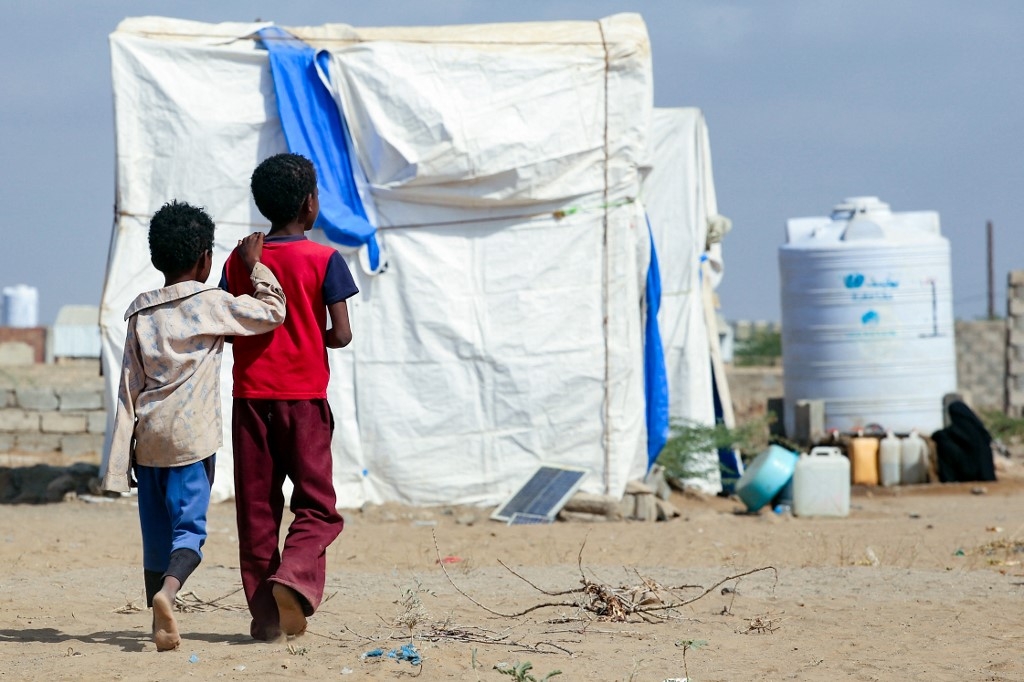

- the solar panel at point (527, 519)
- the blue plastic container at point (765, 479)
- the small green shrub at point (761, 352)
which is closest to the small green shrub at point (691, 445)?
the blue plastic container at point (765, 479)

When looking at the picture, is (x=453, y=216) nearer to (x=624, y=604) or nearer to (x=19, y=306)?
(x=624, y=604)

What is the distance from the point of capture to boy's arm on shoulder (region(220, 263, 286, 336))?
3.41 meters

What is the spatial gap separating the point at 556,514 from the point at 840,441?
157 inches

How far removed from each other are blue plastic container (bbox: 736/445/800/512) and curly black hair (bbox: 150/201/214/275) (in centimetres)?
542

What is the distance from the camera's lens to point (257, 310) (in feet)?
11.2

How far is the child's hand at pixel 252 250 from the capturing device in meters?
3.49

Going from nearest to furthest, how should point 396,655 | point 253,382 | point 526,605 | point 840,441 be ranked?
point 396,655 → point 253,382 → point 526,605 → point 840,441

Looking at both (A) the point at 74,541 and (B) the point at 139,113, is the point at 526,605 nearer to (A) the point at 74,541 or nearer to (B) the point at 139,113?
(A) the point at 74,541

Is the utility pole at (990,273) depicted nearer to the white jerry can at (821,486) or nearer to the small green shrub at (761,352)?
the small green shrub at (761,352)

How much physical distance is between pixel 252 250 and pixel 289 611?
3.40 ft

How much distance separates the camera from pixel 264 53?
7.45m

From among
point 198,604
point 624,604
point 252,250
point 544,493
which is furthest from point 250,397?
point 544,493

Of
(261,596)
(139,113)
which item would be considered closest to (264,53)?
(139,113)

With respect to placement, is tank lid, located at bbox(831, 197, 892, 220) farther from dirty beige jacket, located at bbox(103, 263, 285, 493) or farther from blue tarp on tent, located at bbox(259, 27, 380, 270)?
dirty beige jacket, located at bbox(103, 263, 285, 493)
